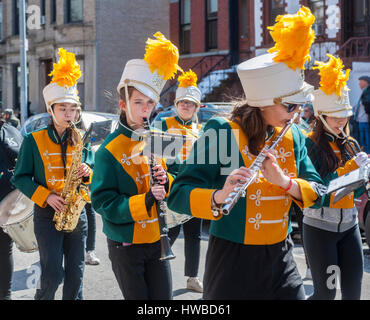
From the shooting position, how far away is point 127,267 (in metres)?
3.60

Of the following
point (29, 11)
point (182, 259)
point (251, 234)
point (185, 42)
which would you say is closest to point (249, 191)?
point (251, 234)

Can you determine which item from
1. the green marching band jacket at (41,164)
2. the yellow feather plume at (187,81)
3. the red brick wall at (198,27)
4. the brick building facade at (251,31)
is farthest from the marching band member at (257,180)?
the red brick wall at (198,27)

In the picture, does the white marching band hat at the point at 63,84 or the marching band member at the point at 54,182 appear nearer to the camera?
the marching band member at the point at 54,182

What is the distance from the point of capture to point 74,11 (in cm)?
2641

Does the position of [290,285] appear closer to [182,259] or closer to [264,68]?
[264,68]

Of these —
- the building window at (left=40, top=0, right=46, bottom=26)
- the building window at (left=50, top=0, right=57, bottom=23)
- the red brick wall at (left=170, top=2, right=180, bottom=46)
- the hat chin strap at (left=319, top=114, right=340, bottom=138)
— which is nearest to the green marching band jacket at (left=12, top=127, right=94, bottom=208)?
the hat chin strap at (left=319, top=114, right=340, bottom=138)

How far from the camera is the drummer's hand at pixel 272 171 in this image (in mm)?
2799

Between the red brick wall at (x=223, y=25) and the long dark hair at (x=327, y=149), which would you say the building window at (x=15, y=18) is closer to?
the red brick wall at (x=223, y=25)

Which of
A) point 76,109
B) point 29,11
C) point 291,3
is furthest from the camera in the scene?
point 29,11

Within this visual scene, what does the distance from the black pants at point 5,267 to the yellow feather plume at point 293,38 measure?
320 centimetres

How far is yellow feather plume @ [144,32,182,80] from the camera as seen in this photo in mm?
3711

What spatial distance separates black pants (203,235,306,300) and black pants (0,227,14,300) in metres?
2.58

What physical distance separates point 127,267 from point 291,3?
17.5m
